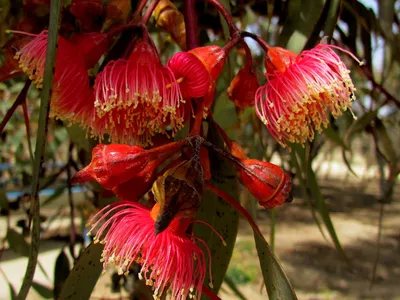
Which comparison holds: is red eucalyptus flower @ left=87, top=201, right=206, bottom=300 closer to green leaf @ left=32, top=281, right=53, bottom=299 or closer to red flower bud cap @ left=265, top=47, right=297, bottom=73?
red flower bud cap @ left=265, top=47, right=297, bottom=73

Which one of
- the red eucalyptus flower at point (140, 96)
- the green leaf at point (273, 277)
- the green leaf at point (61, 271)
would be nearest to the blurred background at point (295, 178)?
the green leaf at point (61, 271)

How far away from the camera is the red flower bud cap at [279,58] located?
0.51m

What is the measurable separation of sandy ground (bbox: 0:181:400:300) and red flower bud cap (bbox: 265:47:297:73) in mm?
1406

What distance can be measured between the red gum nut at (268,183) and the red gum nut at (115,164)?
9 centimetres

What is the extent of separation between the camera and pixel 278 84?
513 millimetres

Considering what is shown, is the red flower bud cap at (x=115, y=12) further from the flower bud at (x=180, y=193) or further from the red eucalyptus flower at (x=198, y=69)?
the flower bud at (x=180, y=193)

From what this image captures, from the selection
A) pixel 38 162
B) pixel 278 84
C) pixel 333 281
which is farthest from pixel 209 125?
pixel 333 281

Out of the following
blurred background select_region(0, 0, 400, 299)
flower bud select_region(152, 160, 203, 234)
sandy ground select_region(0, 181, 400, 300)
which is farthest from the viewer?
sandy ground select_region(0, 181, 400, 300)

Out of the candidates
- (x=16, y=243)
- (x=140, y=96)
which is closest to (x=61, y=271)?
(x=16, y=243)

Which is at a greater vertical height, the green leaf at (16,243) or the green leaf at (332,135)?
the green leaf at (332,135)

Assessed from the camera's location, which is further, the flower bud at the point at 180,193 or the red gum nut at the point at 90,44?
the red gum nut at the point at 90,44

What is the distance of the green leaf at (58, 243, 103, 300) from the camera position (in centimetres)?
49

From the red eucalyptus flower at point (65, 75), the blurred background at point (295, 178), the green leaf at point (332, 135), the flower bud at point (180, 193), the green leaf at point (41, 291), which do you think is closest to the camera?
the flower bud at point (180, 193)

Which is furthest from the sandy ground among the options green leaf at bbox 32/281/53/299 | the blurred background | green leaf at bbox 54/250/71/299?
green leaf at bbox 54/250/71/299
